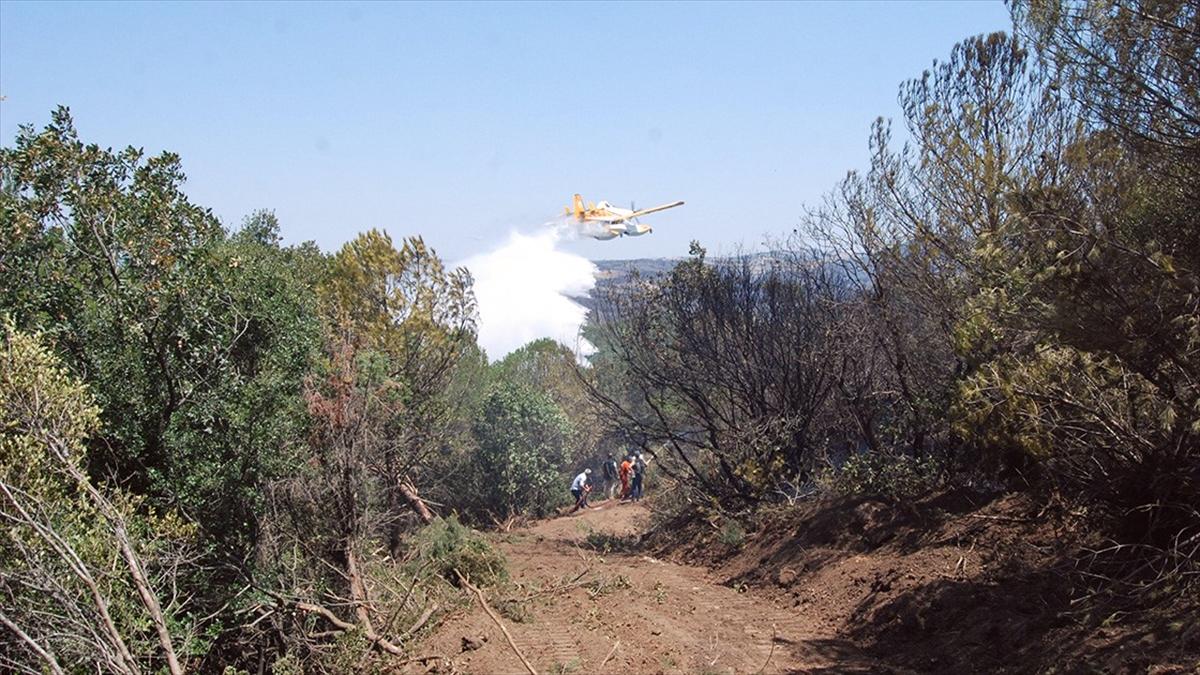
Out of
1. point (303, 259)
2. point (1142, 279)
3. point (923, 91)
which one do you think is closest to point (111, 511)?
point (1142, 279)

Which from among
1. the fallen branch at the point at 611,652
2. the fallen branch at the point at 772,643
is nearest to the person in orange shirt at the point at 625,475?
the fallen branch at the point at 772,643

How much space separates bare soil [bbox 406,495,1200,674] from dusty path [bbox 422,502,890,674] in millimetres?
27

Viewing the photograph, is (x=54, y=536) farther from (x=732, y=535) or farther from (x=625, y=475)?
(x=625, y=475)

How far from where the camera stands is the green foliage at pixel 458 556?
48.2 feet

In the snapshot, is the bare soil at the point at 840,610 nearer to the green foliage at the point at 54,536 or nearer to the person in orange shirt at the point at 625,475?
the green foliage at the point at 54,536

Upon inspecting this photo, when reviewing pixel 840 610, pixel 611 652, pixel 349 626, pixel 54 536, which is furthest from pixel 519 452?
pixel 54 536

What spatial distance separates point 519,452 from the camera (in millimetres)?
31859

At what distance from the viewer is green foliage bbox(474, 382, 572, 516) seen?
31406 mm

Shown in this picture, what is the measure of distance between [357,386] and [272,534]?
6.75ft

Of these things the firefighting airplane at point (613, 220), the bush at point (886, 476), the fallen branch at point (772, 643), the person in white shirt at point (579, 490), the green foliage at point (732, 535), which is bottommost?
the fallen branch at point (772, 643)

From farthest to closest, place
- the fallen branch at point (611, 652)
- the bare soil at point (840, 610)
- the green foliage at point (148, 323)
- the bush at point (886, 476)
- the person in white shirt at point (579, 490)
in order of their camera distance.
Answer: the person in white shirt at point (579, 490)
the bush at point (886, 476)
the green foliage at point (148, 323)
the fallen branch at point (611, 652)
the bare soil at point (840, 610)

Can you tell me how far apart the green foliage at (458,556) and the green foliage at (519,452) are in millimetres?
14727

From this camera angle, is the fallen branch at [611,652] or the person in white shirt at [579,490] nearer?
the fallen branch at [611,652]

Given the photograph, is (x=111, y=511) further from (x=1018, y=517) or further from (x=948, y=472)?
(x=948, y=472)
